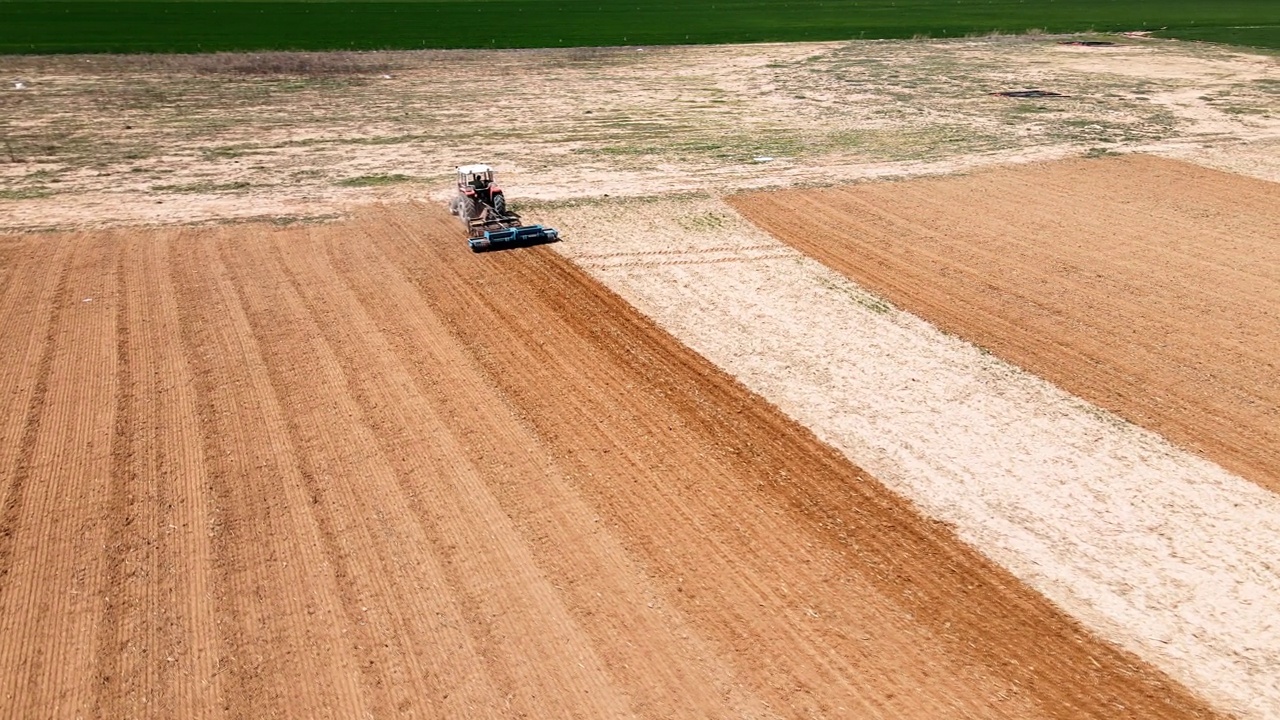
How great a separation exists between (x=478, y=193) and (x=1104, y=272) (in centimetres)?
1681

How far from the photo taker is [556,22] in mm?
69062

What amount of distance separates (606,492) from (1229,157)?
32.0 meters

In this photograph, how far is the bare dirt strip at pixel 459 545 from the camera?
35.3ft

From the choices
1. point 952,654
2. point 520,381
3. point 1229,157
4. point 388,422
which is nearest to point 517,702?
point 952,654

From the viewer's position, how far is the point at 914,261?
24281 mm

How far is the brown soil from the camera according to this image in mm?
17484

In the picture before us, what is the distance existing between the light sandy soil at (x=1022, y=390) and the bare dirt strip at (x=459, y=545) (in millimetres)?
833

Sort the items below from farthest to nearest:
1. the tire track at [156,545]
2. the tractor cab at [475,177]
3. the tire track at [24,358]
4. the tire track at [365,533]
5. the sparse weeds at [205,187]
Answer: the sparse weeds at [205,187] → the tractor cab at [475,177] → the tire track at [24,358] → the tire track at [365,533] → the tire track at [156,545]

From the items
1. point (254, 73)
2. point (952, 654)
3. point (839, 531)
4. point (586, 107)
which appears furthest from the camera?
point (254, 73)

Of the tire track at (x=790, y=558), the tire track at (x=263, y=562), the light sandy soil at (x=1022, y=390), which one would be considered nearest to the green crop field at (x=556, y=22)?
the light sandy soil at (x=1022, y=390)

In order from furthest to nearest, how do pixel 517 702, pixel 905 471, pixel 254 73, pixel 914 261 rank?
pixel 254 73 < pixel 914 261 < pixel 905 471 < pixel 517 702

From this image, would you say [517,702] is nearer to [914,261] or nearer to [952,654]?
[952,654]

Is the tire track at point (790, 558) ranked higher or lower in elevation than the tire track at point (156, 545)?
lower

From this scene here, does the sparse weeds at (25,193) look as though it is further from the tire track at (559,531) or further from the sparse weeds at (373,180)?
the tire track at (559,531)
